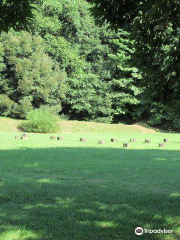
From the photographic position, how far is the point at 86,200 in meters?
6.03

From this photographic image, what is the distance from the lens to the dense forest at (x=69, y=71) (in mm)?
33938

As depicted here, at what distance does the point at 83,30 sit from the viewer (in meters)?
39.3

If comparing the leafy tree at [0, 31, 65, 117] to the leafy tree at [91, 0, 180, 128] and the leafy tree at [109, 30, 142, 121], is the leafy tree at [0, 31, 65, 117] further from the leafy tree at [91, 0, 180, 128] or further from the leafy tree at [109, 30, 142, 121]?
the leafy tree at [91, 0, 180, 128]

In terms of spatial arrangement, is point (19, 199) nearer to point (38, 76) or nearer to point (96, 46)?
point (38, 76)

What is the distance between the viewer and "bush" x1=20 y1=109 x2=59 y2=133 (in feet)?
93.3

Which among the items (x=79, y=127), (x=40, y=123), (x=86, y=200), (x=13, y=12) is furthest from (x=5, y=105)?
(x=13, y=12)

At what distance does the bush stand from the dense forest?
4.45 meters

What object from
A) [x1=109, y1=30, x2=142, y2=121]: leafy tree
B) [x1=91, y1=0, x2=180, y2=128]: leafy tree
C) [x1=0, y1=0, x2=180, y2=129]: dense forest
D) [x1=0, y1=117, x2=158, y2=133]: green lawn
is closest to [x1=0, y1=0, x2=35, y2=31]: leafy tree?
[x1=91, y1=0, x2=180, y2=128]: leafy tree

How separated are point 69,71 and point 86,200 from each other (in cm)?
3380

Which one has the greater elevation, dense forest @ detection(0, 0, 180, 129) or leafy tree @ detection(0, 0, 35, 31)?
dense forest @ detection(0, 0, 180, 129)

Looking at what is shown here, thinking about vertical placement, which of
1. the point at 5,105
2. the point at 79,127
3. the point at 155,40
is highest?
the point at 5,105

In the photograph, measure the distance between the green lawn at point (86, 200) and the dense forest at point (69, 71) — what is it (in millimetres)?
23610

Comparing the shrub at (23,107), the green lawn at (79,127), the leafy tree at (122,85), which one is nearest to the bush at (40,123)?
the green lawn at (79,127)

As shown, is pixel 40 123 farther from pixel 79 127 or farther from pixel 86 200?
pixel 86 200
